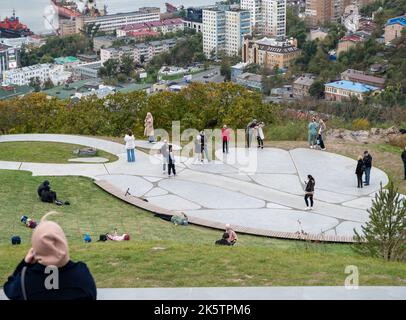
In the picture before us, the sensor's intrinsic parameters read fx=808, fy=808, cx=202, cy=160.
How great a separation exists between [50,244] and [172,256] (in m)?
3.95

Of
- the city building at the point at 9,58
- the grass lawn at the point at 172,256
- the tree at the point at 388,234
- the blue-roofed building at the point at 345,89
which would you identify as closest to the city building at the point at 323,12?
the city building at the point at 9,58

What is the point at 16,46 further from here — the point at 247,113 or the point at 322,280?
the point at 322,280

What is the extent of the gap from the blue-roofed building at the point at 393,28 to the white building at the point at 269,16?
3362cm

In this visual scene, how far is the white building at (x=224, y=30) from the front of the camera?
4242 inches

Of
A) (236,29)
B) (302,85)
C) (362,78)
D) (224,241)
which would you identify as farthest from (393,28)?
(224,241)

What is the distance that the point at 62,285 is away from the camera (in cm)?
390

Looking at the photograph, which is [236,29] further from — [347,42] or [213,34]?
[347,42]

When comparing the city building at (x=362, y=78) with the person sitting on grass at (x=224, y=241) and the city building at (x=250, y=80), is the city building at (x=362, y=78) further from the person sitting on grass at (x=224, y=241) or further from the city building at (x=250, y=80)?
the person sitting on grass at (x=224, y=241)

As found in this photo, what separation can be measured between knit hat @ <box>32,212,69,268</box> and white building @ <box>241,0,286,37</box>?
109 m

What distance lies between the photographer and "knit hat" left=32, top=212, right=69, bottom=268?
376 cm
